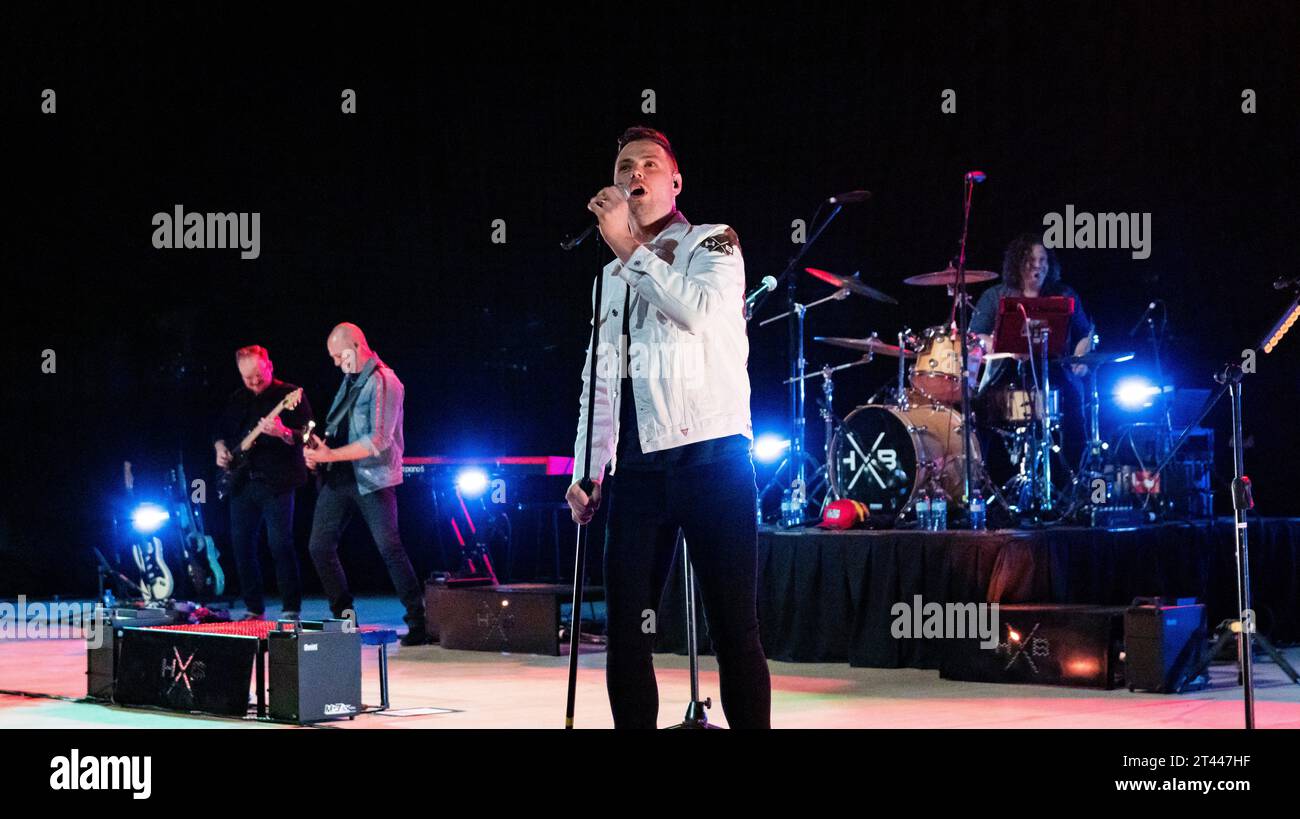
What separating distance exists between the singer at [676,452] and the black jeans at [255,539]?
5.55 meters

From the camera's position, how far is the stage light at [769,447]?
11.0 metres

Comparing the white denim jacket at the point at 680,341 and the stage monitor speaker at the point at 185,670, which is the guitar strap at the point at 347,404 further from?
the white denim jacket at the point at 680,341

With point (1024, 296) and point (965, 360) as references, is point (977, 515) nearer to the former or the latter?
point (965, 360)

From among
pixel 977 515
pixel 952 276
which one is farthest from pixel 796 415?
pixel 977 515

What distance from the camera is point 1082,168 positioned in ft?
34.6

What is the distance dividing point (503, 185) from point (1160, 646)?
7205mm

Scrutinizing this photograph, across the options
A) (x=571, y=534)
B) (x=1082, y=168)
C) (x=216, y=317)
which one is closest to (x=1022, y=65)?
(x=1082, y=168)

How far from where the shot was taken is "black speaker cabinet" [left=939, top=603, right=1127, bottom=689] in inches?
267

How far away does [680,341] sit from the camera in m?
3.74

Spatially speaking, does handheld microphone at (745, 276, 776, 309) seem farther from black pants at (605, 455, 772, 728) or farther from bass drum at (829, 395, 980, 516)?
bass drum at (829, 395, 980, 516)

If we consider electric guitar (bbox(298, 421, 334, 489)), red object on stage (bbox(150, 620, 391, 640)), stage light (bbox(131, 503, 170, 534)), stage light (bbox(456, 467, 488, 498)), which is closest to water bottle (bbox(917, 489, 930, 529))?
stage light (bbox(456, 467, 488, 498))

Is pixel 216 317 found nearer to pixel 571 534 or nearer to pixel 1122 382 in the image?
pixel 571 534

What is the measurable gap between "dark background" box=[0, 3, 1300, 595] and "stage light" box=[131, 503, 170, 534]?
4.17 feet
